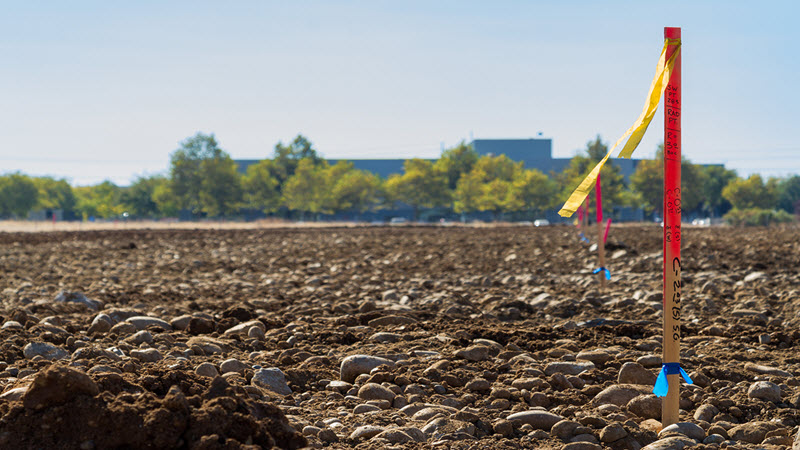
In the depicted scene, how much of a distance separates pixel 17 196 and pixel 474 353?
102m

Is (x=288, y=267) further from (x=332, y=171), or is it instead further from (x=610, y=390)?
(x=332, y=171)

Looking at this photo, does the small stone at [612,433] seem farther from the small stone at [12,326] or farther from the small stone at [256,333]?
the small stone at [12,326]

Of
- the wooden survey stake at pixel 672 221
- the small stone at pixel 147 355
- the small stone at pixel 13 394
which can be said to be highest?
the wooden survey stake at pixel 672 221

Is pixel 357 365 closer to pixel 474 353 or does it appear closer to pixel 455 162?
pixel 474 353

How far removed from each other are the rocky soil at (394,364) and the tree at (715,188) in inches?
3149

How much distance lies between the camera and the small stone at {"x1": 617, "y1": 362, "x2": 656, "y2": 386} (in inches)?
198

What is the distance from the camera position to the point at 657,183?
76.7m

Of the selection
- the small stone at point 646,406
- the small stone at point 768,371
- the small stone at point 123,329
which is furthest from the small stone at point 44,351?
the small stone at point 768,371

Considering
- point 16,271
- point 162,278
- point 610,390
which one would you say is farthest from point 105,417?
point 16,271

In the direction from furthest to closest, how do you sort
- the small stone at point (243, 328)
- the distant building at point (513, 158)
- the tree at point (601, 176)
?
1. the distant building at point (513, 158)
2. the tree at point (601, 176)
3. the small stone at point (243, 328)

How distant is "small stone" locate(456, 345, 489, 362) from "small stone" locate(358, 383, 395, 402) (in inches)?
45.8

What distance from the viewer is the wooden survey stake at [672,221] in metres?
3.93

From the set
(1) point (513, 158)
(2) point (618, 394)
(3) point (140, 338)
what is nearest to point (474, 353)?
(2) point (618, 394)

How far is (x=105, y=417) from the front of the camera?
3.21 meters
